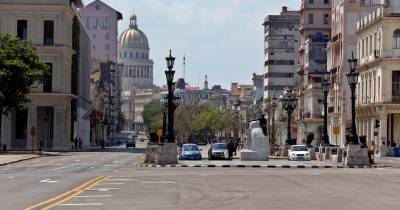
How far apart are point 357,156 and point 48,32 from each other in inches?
2537

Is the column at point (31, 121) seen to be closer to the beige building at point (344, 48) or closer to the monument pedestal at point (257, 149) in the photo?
the beige building at point (344, 48)

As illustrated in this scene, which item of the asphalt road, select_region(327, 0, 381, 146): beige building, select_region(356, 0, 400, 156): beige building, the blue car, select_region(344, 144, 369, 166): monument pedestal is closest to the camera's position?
the asphalt road

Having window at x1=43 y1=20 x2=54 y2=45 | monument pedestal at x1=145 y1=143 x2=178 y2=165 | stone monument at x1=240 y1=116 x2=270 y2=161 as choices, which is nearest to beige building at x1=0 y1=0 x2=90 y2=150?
window at x1=43 y1=20 x2=54 y2=45

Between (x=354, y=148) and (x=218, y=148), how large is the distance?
57.5 ft

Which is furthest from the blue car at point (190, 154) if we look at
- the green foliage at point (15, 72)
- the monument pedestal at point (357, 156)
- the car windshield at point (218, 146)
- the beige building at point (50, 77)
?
the beige building at point (50, 77)

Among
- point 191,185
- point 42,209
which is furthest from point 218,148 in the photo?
point 42,209

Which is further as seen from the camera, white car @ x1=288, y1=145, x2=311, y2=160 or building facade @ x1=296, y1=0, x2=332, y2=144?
building facade @ x1=296, y1=0, x2=332, y2=144

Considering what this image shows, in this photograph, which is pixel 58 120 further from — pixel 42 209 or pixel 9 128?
pixel 42 209

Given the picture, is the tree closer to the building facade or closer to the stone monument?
the stone monument

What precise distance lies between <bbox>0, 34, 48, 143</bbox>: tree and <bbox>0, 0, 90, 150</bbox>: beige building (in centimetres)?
1664

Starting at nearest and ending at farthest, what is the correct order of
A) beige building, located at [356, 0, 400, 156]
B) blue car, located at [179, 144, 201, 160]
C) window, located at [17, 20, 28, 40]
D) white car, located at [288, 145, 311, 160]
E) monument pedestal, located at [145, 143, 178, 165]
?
monument pedestal, located at [145, 143, 178, 165] → blue car, located at [179, 144, 201, 160] → white car, located at [288, 145, 311, 160] → beige building, located at [356, 0, 400, 156] → window, located at [17, 20, 28, 40]

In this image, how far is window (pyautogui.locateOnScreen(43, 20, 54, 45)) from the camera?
395 ft

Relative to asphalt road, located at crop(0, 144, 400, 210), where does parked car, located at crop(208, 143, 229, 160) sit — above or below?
above

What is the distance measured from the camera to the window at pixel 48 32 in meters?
120
